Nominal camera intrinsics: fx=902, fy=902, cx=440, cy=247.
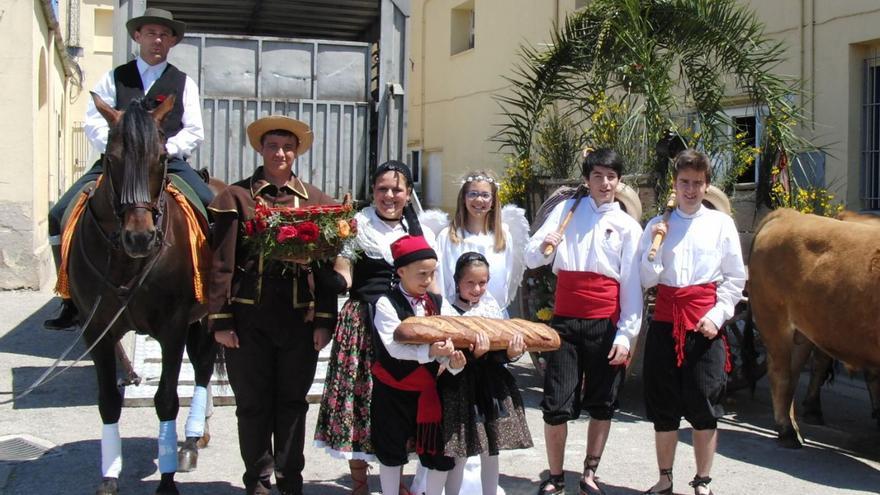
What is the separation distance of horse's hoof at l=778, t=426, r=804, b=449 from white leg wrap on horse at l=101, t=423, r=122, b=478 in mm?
4392

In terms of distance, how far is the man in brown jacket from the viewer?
4484mm

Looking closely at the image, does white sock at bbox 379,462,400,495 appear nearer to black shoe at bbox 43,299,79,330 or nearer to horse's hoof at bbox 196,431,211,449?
horse's hoof at bbox 196,431,211,449

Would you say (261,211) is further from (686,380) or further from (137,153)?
(686,380)

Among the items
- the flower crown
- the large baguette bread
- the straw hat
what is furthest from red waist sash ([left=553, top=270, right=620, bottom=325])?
the straw hat

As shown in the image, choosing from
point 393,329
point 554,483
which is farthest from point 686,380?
point 393,329

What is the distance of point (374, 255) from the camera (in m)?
4.64

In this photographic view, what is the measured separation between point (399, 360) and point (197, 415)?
87.0 inches

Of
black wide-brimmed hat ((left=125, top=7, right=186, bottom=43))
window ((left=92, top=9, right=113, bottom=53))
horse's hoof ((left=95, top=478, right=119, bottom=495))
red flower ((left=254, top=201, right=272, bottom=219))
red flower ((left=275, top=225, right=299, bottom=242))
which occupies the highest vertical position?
window ((left=92, top=9, right=113, bottom=53))

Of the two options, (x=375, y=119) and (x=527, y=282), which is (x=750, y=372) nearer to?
(x=527, y=282)

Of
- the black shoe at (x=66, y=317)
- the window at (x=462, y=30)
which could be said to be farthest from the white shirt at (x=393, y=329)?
the window at (x=462, y=30)

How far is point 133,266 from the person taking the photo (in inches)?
195

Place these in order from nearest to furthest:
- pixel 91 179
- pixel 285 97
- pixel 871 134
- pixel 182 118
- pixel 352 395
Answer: pixel 352 395 < pixel 91 179 < pixel 182 118 < pixel 871 134 < pixel 285 97

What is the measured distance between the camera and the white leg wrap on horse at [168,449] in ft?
16.4

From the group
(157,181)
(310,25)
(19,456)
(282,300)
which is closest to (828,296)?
(282,300)
